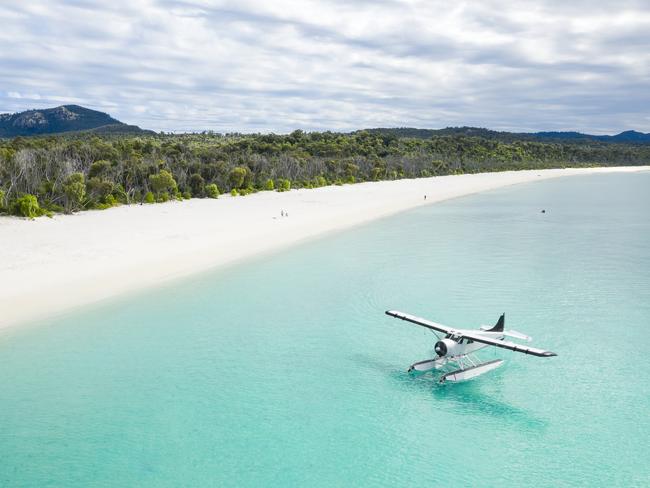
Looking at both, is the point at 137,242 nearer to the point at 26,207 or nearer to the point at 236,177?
the point at 26,207

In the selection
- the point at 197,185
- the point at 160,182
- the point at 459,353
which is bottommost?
the point at 459,353

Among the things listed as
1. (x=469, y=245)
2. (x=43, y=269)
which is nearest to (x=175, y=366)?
(x=43, y=269)

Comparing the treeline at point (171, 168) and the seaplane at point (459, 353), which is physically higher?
the treeline at point (171, 168)

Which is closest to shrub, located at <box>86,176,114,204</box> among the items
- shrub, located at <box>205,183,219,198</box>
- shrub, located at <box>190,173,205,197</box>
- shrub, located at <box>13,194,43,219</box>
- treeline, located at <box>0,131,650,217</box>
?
treeline, located at <box>0,131,650,217</box>

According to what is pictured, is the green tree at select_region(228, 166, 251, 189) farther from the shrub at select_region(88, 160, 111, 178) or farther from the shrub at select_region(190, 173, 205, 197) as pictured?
the shrub at select_region(88, 160, 111, 178)

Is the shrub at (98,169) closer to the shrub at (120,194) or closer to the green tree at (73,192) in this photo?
the shrub at (120,194)

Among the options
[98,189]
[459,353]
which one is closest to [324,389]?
[459,353]

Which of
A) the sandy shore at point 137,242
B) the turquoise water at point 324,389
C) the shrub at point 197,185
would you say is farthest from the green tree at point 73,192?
the turquoise water at point 324,389
